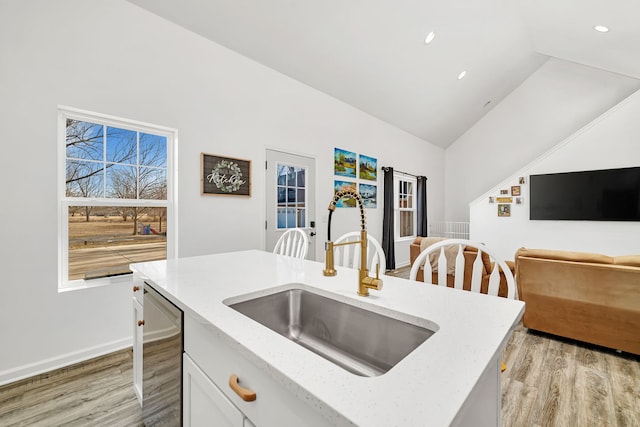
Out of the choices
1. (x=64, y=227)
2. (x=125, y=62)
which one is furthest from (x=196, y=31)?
(x=64, y=227)

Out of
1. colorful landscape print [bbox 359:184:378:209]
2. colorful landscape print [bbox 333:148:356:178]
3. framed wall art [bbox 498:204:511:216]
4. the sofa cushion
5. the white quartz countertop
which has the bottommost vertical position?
the sofa cushion

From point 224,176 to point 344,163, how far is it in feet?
6.97

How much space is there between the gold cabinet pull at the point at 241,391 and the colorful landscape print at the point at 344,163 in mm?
3838

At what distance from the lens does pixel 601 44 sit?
3.65 m

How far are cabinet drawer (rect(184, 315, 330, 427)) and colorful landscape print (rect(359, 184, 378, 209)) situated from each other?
13.9ft

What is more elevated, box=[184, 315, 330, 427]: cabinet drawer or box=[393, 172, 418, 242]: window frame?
box=[393, 172, 418, 242]: window frame

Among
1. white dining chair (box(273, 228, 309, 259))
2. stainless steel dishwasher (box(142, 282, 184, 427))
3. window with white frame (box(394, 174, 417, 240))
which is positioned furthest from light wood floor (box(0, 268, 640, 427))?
window with white frame (box(394, 174, 417, 240))

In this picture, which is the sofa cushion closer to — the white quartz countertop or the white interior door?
the white quartz countertop

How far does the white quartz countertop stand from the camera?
47 centimetres

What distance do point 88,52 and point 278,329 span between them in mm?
2713

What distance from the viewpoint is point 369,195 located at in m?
5.07

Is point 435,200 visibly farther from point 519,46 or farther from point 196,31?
point 196,31

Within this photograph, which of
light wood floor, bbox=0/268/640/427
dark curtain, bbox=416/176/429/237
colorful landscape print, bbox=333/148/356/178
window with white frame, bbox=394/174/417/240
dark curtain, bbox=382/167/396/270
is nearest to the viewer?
light wood floor, bbox=0/268/640/427

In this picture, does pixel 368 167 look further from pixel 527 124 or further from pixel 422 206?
pixel 527 124
